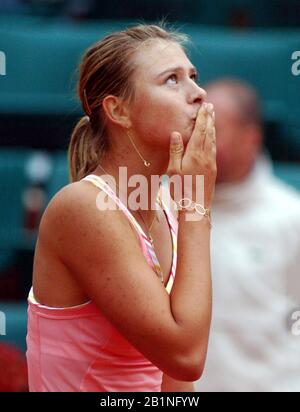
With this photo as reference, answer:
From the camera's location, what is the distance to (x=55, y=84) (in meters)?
5.07

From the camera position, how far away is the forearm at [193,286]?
1.73 metres

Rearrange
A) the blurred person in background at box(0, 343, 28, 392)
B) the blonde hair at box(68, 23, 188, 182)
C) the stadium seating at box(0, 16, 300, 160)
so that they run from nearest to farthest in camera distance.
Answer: the blonde hair at box(68, 23, 188, 182), the blurred person in background at box(0, 343, 28, 392), the stadium seating at box(0, 16, 300, 160)

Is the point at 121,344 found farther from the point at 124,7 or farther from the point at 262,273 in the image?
the point at 124,7

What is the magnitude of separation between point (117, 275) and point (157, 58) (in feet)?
1.53

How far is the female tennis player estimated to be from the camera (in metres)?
1.75

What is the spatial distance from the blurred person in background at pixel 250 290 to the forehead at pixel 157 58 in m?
0.99

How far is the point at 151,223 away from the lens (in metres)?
2.06

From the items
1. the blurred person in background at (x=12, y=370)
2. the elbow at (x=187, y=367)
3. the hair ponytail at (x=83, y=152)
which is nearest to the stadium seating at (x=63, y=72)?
the blurred person in background at (x=12, y=370)

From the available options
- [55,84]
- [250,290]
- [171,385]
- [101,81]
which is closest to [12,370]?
[250,290]

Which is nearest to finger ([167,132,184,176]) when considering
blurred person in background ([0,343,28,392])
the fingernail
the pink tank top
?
the fingernail

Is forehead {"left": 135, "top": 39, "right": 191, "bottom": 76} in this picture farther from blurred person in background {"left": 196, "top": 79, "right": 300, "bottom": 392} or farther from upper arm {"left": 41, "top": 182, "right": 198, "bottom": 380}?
blurred person in background {"left": 196, "top": 79, "right": 300, "bottom": 392}
